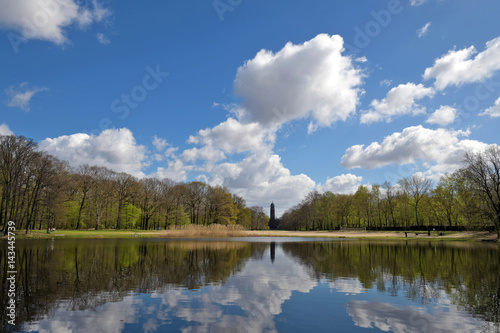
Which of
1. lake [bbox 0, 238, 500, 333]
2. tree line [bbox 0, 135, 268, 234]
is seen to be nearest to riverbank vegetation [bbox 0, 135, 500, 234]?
tree line [bbox 0, 135, 268, 234]

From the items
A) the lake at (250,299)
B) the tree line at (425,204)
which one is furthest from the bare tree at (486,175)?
the lake at (250,299)

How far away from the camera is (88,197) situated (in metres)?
72.1

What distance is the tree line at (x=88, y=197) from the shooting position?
4797 cm

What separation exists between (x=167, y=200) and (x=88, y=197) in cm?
1921

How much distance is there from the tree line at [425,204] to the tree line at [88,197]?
1323 inches

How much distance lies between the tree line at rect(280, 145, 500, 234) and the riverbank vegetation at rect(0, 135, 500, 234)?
5.6 inches

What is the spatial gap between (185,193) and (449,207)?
229 feet

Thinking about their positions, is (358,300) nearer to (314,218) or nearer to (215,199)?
(215,199)

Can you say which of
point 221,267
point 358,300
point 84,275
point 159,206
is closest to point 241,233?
point 159,206

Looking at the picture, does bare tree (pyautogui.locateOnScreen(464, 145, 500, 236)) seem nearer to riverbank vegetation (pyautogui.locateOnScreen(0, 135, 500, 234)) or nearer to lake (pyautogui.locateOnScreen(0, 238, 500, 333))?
riverbank vegetation (pyautogui.locateOnScreen(0, 135, 500, 234))

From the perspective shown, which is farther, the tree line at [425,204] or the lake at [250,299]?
the tree line at [425,204]

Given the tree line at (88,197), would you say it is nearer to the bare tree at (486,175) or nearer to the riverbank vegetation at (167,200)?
the riverbank vegetation at (167,200)

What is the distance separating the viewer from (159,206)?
82.4 m

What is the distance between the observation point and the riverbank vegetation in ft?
162
